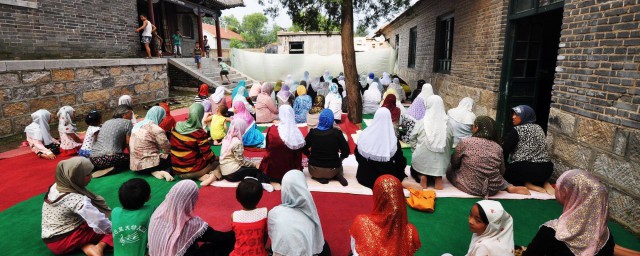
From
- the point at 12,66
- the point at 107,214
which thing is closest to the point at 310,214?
the point at 107,214

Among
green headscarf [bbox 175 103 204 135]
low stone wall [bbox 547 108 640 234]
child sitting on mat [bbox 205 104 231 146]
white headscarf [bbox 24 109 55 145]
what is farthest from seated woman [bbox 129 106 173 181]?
low stone wall [bbox 547 108 640 234]

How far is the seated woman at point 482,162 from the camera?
3.81 meters

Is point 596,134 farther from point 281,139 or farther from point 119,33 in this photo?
point 119,33

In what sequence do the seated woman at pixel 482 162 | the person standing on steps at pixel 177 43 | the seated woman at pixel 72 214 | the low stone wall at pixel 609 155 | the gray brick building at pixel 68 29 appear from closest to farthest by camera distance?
the seated woman at pixel 72 214 < the low stone wall at pixel 609 155 < the seated woman at pixel 482 162 < the gray brick building at pixel 68 29 < the person standing on steps at pixel 177 43

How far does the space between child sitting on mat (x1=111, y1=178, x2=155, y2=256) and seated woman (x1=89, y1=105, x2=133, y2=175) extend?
2.63m

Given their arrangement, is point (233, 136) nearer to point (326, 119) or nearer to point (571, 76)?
point (326, 119)

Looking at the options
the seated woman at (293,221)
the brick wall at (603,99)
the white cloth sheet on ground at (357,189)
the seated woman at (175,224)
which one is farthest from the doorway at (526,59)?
the seated woman at (175,224)

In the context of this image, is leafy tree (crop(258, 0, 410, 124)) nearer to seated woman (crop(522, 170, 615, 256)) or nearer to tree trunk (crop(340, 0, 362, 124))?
tree trunk (crop(340, 0, 362, 124))

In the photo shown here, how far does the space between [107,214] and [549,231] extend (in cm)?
336

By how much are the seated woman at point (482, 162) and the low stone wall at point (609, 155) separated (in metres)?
0.70

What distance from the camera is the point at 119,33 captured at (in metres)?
10.6

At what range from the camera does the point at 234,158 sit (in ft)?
14.3

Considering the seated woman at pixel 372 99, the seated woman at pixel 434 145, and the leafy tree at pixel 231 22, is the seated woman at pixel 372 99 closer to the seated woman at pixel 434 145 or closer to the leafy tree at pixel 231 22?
the seated woman at pixel 434 145

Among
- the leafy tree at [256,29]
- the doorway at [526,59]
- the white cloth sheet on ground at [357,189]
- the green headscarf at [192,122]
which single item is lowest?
the white cloth sheet on ground at [357,189]
